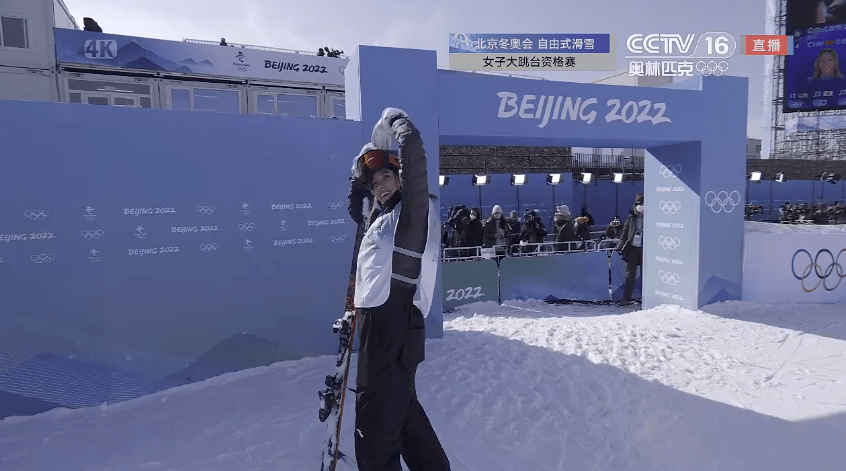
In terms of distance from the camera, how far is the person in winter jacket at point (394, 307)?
2.39 metres

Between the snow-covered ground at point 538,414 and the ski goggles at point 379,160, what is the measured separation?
6.47ft

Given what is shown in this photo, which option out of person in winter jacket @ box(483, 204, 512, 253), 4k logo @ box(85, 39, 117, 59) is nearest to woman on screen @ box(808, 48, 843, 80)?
person in winter jacket @ box(483, 204, 512, 253)

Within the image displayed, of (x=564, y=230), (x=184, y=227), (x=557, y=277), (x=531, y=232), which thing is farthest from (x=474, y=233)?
(x=184, y=227)

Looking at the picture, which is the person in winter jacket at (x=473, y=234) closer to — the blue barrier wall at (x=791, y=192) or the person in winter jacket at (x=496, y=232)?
the person in winter jacket at (x=496, y=232)

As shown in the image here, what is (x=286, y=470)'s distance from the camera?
3000 millimetres

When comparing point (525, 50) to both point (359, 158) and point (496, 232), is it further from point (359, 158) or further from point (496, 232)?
point (359, 158)

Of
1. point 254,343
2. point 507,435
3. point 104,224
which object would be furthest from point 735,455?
point 104,224

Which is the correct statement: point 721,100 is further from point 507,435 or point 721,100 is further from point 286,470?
point 286,470

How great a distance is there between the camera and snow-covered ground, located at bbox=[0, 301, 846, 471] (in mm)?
3293

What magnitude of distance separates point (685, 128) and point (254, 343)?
22.5 ft

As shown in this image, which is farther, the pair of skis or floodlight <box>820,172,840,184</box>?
floodlight <box>820,172,840,184</box>

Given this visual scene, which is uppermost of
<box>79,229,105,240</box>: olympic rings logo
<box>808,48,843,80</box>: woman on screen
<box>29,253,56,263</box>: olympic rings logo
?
<box>808,48,843,80</box>: woman on screen

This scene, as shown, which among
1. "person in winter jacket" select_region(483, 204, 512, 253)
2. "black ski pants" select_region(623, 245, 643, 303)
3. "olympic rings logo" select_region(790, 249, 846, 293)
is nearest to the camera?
"olympic rings logo" select_region(790, 249, 846, 293)

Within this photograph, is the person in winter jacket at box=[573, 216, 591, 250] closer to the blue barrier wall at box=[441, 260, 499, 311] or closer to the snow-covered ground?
the blue barrier wall at box=[441, 260, 499, 311]
